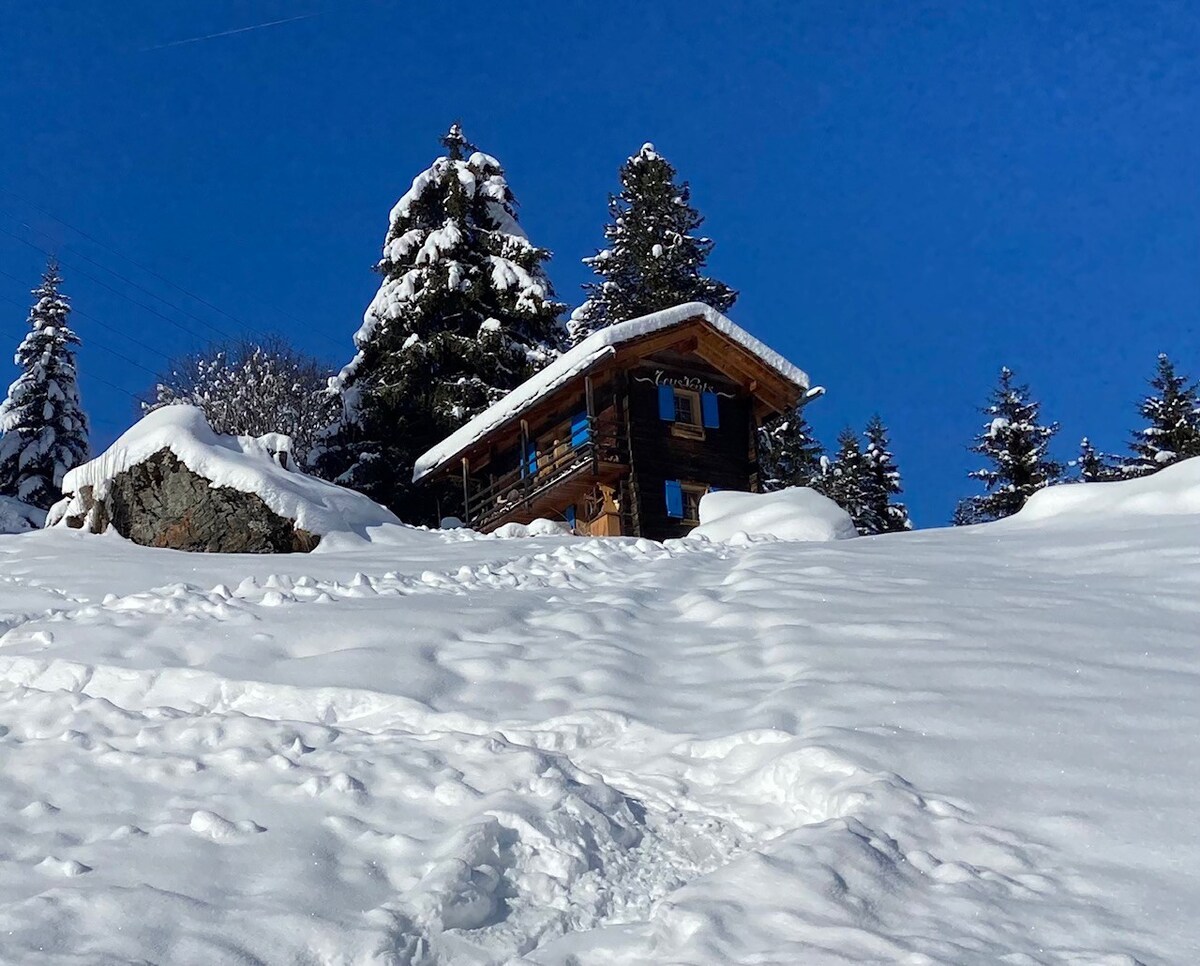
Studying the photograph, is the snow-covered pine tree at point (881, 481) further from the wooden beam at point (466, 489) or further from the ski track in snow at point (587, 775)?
the ski track in snow at point (587, 775)

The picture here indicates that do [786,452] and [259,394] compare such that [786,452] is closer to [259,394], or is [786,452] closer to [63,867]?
[259,394]

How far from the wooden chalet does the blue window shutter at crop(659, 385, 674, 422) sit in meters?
0.03

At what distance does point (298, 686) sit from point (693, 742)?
2636 mm

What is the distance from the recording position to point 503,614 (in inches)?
377

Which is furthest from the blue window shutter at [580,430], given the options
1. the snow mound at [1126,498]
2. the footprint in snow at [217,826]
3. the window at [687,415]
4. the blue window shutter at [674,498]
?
the footprint in snow at [217,826]

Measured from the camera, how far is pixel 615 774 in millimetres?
6379

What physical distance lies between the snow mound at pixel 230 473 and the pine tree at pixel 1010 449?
21824 millimetres

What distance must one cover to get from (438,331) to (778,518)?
60.8 ft

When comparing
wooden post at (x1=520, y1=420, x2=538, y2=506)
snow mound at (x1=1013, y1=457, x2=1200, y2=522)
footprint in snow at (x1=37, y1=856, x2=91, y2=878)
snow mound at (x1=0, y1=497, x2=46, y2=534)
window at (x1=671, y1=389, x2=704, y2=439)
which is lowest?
footprint in snow at (x1=37, y1=856, x2=91, y2=878)

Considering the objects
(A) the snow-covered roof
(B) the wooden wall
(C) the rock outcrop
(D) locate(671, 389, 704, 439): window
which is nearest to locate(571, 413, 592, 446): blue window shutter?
(B) the wooden wall

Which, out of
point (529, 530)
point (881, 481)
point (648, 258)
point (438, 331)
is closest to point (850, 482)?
point (881, 481)

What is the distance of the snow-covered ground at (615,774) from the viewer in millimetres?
4457

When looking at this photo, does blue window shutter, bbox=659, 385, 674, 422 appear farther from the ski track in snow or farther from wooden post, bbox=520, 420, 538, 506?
the ski track in snow

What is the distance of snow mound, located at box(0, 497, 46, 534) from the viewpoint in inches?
1079
